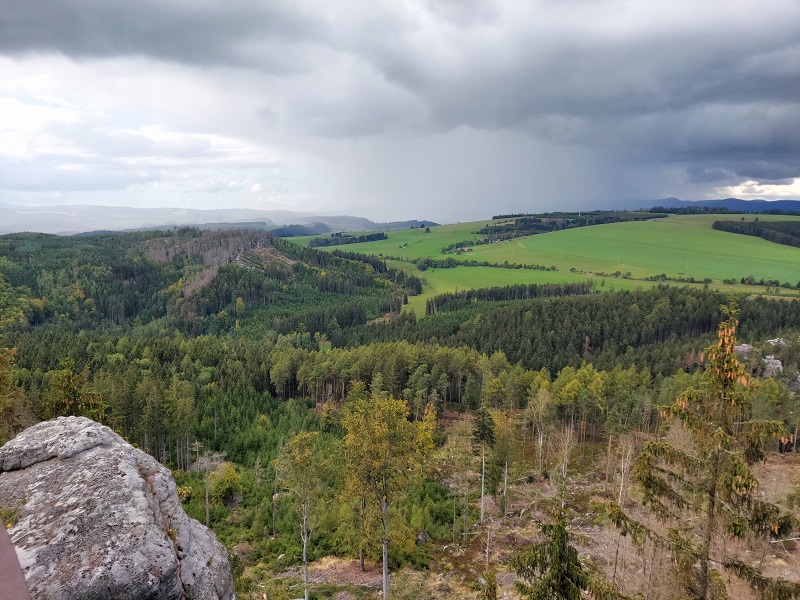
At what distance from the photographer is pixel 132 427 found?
48.0 metres

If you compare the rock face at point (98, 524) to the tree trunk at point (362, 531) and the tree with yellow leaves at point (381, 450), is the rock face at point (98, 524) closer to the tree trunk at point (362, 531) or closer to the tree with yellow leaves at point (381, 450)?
the tree with yellow leaves at point (381, 450)

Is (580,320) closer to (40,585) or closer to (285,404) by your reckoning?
(285,404)

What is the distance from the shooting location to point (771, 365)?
80750 millimetres

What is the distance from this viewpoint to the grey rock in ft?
259

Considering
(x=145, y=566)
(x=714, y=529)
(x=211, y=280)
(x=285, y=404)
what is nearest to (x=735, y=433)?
(x=714, y=529)

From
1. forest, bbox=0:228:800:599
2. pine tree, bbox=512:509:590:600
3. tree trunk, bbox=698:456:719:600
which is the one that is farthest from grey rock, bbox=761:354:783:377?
pine tree, bbox=512:509:590:600

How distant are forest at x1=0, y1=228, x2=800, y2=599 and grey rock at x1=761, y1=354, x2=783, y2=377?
75 centimetres

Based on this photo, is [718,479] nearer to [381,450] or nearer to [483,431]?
[381,450]

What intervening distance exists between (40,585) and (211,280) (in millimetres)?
197087

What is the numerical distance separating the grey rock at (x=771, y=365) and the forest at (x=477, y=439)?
75 centimetres

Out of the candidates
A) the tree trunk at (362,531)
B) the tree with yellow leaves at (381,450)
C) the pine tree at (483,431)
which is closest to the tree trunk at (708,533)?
the tree with yellow leaves at (381,450)

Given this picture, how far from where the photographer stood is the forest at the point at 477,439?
1180cm

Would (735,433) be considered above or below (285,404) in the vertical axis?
above

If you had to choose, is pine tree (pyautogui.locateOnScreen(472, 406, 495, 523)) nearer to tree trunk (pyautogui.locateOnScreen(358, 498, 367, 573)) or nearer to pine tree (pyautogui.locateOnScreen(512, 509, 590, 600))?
tree trunk (pyautogui.locateOnScreen(358, 498, 367, 573))
